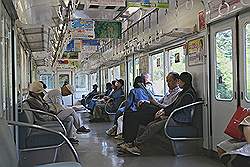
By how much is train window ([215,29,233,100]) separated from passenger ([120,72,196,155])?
546mm

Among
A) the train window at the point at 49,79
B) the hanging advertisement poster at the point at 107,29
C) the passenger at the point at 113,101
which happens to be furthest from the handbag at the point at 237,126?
the train window at the point at 49,79

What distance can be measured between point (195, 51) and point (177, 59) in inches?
51.4

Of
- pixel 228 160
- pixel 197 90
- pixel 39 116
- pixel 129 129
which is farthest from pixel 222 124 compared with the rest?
pixel 39 116

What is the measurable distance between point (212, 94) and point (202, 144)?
35.2 inches

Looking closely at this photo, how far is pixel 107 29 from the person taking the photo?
9789mm

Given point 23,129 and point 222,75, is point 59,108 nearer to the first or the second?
point 23,129

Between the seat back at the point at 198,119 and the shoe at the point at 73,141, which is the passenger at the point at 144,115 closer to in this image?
Result: the seat back at the point at 198,119

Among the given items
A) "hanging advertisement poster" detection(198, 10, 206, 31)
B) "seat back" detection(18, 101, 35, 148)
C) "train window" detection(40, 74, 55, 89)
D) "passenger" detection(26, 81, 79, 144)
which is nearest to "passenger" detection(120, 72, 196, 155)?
"hanging advertisement poster" detection(198, 10, 206, 31)

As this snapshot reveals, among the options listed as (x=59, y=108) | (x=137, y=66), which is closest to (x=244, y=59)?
(x=59, y=108)

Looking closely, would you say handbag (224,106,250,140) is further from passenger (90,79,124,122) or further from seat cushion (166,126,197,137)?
passenger (90,79,124,122)

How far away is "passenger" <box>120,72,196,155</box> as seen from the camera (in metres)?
5.87

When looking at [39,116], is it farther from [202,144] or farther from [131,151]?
[202,144]

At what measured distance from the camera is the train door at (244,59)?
15.5 feet

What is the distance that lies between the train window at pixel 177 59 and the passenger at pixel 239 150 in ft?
10.5
